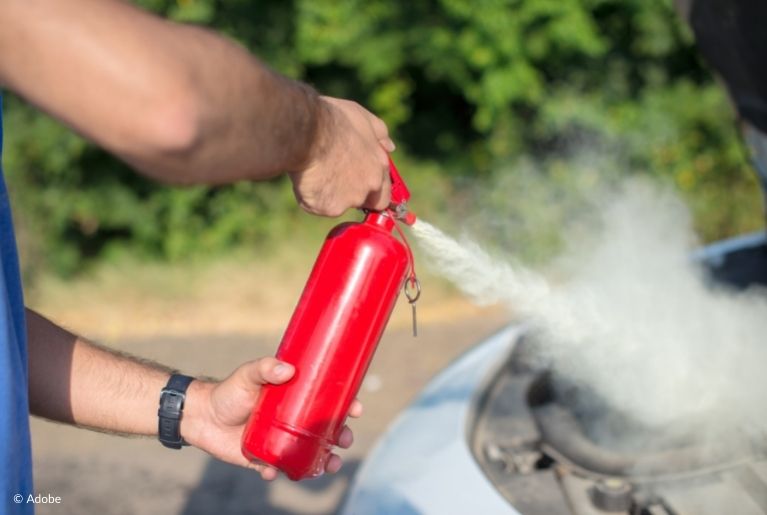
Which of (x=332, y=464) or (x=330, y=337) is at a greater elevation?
(x=330, y=337)

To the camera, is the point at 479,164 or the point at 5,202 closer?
the point at 5,202

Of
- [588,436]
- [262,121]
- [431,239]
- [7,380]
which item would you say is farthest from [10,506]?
[588,436]

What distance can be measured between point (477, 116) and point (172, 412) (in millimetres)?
5044

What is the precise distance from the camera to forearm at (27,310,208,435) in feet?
5.91

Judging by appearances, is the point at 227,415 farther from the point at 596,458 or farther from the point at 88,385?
the point at 596,458

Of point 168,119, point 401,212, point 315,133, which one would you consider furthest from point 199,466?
point 168,119

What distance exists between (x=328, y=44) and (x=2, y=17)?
17.6ft

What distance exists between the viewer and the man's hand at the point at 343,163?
1375mm

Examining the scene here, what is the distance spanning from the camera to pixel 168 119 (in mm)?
1094

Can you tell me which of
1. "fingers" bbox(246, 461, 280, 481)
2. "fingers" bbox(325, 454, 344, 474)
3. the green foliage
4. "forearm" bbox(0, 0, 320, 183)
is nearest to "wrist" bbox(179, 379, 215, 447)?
"fingers" bbox(246, 461, 280, 481)

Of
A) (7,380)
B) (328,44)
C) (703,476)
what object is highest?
(328,44)

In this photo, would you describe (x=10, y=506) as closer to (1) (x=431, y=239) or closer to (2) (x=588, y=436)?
(1) (x=431, y=239)

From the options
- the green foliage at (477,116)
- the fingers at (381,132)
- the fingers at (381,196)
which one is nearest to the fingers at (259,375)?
the fingers at (381,196)

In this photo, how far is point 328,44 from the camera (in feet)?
20.5
